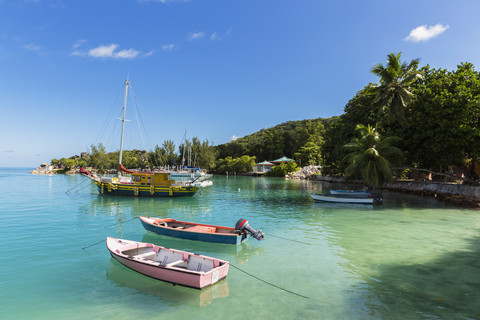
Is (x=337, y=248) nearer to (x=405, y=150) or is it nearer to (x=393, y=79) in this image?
(x=405, y=150)

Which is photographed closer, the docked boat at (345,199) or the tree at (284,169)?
the docked boat at (345,199)

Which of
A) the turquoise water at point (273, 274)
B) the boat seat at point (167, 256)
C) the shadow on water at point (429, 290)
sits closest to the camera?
the shadow on water at point (429, 290)

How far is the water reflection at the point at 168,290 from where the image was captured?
887 cm

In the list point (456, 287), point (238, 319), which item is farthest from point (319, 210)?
point (238, 319)

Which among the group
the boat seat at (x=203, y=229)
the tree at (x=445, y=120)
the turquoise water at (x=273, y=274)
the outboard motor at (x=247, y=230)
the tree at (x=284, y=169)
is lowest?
the turquoise water at (x=273, y=274)

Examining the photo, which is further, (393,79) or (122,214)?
(393,79)

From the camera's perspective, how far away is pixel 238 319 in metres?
7.90

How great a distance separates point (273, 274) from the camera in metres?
11.2

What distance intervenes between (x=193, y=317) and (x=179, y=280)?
1.71 meters

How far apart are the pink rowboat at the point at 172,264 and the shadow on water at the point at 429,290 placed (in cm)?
546

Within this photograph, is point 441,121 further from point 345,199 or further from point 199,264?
point 199,264

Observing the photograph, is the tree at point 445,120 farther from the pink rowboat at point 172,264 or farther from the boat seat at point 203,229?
the pink rowboat at point 172,264

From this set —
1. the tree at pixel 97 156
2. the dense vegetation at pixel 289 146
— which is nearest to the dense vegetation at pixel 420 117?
the dense vegetation at pixel 289 146

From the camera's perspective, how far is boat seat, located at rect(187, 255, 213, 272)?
9977 mm
